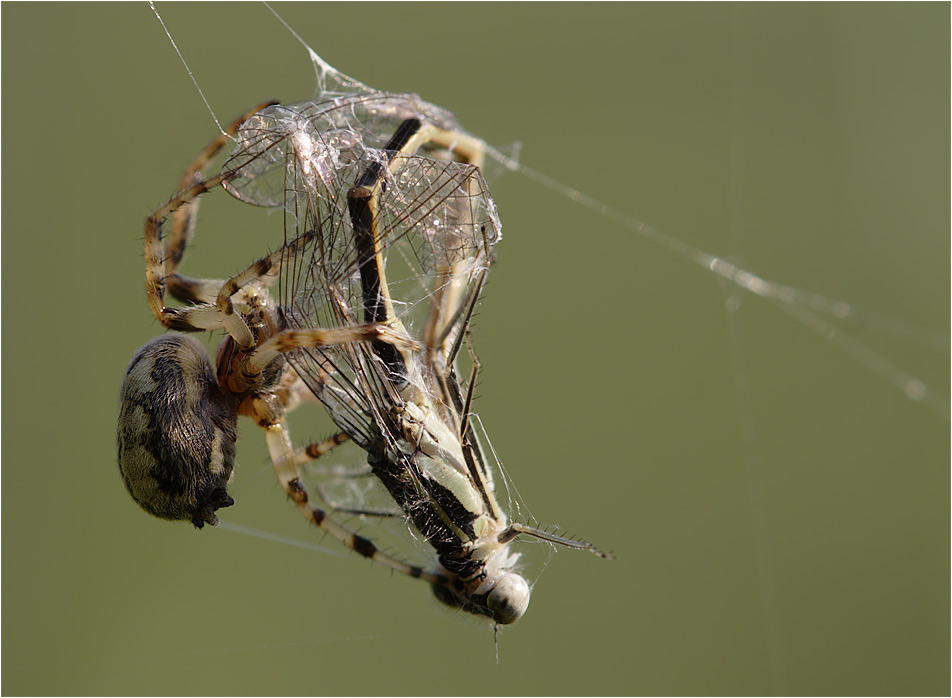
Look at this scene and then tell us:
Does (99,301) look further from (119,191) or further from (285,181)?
(285,181)

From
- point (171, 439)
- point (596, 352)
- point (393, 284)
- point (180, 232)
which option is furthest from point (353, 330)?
point (596, 352)

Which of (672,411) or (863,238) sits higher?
(863,238)

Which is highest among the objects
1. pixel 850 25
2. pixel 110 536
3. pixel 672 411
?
pixel 850 25

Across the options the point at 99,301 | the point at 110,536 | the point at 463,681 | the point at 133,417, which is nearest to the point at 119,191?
the point at 99,301

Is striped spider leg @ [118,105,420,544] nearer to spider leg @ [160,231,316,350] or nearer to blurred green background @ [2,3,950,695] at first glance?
spider leg @ [160,231,316,350]

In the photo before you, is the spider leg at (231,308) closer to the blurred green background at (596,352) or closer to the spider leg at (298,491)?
the spider leg at (298,491)

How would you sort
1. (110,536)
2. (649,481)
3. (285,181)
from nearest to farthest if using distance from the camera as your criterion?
(285,181)
(110,536)
(649,481)

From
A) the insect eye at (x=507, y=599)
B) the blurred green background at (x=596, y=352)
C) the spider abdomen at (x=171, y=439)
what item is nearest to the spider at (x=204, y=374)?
the spider abdomen at (x=171, y=439)
